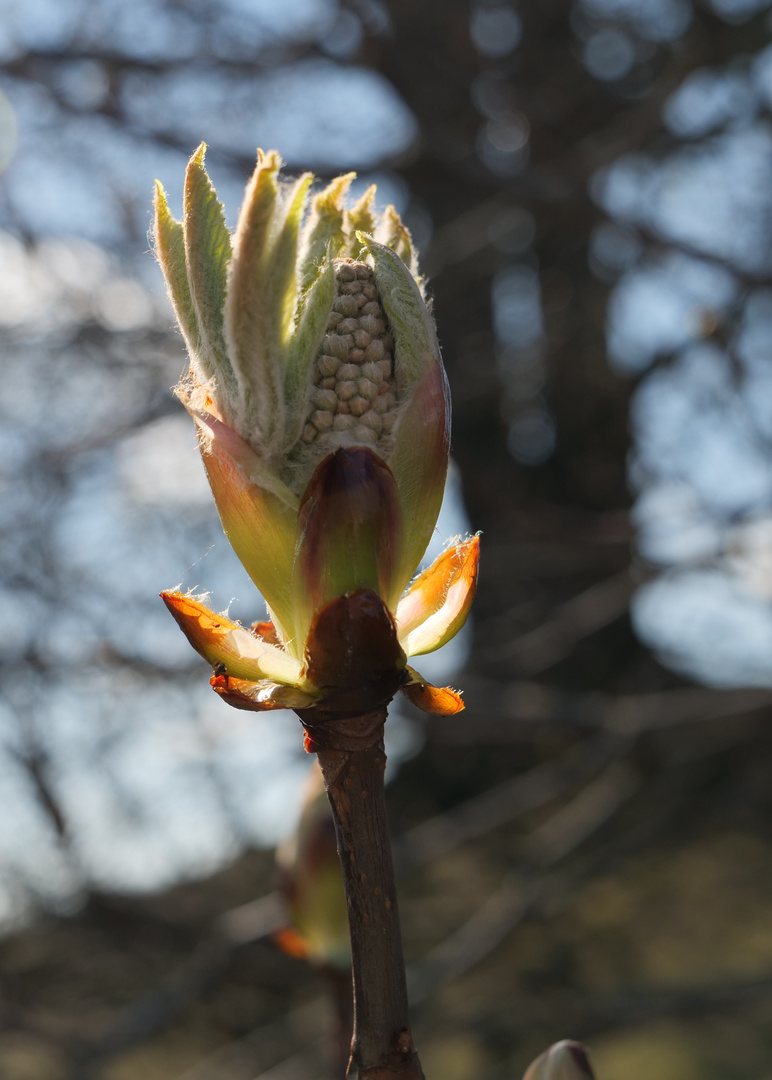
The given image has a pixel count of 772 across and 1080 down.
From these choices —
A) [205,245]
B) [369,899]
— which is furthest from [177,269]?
[369,899]

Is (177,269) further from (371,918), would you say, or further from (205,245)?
(371,918)

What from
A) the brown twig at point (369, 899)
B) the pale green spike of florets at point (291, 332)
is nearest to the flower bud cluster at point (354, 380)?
the pale green spike of florets at point (291, 332)

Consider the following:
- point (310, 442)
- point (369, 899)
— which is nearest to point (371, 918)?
point (369, 899)

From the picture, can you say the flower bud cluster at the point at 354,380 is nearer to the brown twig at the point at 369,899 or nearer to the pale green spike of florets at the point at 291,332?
the pale green spike of florets at the point at 291,332

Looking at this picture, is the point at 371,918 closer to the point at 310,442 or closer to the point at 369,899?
the point at 369,899

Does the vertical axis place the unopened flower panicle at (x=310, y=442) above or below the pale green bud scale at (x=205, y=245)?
below

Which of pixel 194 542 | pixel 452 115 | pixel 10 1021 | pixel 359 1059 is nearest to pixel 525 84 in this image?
pixel 452 115

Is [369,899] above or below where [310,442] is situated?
below

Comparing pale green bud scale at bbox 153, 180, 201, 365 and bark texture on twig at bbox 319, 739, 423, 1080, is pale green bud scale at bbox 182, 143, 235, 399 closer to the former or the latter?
pale green bud scale at bbox 153, 180, 201, 365

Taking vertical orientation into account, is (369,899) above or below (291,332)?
below
